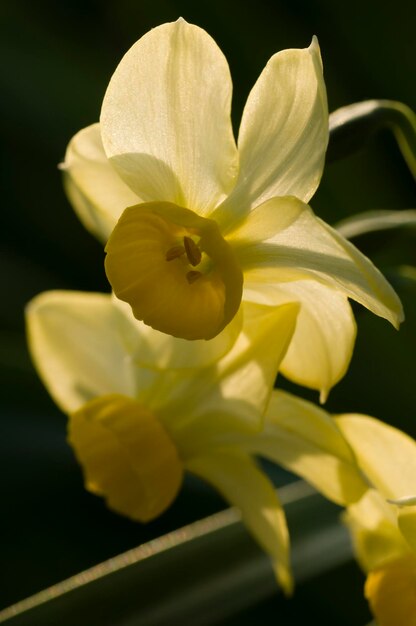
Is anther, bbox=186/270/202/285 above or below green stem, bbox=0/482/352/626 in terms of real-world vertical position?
above

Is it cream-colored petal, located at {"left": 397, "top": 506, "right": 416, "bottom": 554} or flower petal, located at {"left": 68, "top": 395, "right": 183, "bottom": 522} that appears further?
flower petal, located at {"left": 68, "top": 395, "right": 183, "bottom": 522}

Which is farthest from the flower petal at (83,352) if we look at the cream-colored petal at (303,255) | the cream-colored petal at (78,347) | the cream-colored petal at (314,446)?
the cream-colored petal at (303,255)

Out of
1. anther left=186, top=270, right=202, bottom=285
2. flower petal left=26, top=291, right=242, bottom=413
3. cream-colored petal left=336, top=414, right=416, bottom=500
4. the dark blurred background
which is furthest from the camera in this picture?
the dark blurred background

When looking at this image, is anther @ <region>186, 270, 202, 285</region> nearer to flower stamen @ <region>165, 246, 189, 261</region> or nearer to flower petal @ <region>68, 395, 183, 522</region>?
flower stamen @ <region>165, 246, 189, 261</region>

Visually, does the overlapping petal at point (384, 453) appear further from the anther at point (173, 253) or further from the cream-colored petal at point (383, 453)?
the anther at point (173, 253)

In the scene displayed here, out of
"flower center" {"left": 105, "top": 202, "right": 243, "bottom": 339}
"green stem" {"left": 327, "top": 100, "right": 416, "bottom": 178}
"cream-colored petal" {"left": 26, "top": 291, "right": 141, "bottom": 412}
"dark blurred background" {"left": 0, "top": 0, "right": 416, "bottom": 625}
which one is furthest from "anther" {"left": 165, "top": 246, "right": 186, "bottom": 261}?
"dark blurred background" {"left": 0, "top": 0, "right": 416, "bottom": 625}

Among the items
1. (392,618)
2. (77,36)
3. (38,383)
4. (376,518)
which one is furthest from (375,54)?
(392,618)

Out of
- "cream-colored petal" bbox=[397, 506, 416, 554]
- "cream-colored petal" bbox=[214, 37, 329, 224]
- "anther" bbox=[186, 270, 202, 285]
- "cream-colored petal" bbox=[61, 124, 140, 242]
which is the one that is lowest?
"cream-colored petal" bbox=[397, 506, 416, 554]

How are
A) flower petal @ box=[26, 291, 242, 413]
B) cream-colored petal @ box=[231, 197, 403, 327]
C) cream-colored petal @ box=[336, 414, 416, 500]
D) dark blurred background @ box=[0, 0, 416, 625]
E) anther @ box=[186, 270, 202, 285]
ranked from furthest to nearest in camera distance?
dark blurred background @ box=[0, 0, 416, 625], flower petal @ box=[26, 291, 242, 413], cream-colored petal @ box=[336, 414, 416, 500], anther @ box=[186, 270, 202, 285], cream-colored petal @ box=[231, 197, 403, 327]
